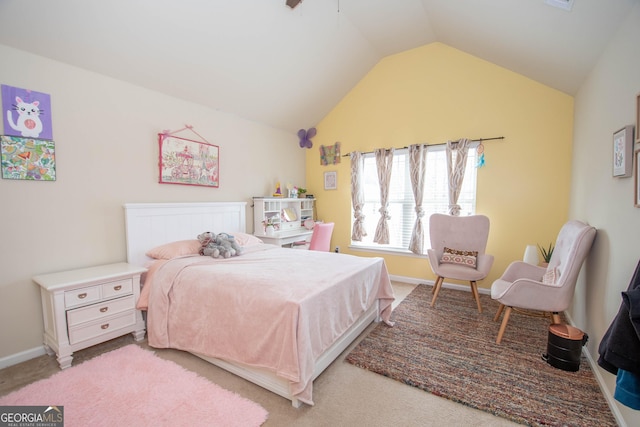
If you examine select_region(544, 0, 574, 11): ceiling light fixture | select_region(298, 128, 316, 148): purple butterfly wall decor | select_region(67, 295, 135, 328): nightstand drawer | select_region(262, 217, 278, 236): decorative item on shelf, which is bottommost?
select_region(67, 295, 135, 328): nightstand drawer

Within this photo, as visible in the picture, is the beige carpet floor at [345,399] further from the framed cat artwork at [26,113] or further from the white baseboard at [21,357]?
the framed cat artwork at [26,113]

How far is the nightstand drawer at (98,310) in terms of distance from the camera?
2.04m

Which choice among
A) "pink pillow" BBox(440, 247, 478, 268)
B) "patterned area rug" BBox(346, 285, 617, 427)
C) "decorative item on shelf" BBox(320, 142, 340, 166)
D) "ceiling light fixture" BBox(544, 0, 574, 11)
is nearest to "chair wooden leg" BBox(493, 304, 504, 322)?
"patterned area rug" BBox(346, 285, 617, 427)

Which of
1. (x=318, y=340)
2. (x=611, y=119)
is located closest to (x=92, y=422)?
(x=318, y=340)

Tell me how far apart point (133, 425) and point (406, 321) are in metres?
2.37

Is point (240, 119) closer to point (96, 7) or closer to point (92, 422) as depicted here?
point (96, 7)

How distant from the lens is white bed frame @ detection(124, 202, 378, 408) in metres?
1.88

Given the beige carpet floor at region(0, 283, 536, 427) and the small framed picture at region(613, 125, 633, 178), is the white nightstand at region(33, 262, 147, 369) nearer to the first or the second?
the beige carpet floor at region(0, 283, 536, 427)

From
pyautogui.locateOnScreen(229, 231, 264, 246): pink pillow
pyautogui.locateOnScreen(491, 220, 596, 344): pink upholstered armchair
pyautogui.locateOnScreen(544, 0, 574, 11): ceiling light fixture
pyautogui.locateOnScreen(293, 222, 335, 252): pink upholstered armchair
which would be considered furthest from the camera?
pyautogui.locateOnScreen(293, 222, 335, 252): pink upholstered armchair

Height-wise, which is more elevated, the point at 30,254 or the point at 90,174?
the point at 90,174

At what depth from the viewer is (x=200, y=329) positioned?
2.09 m

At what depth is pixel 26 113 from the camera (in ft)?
6.93

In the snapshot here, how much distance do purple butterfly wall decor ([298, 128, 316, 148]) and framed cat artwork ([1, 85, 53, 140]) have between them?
10.8 feet

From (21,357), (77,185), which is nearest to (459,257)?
(77,185)
